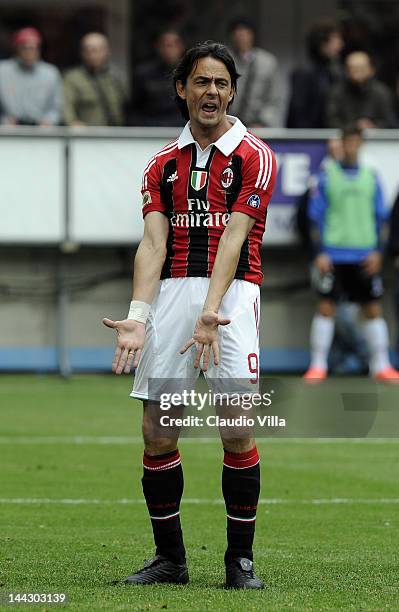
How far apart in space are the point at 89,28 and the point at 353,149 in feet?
24.4

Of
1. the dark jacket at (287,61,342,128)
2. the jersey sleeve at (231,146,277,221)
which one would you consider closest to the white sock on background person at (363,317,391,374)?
the dark jacket at (287,61,342,128)

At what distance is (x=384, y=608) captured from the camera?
261 inches

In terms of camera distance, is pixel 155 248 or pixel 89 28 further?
pixel 89 28

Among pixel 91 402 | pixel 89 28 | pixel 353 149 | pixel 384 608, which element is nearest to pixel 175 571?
pixel 384 608

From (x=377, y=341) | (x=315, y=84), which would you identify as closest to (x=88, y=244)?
(x=315, y=84)

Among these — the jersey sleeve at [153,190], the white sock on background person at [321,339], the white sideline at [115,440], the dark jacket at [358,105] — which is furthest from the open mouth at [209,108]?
the dark jacket at [358,105]

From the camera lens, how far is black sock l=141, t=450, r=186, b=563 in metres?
7.33

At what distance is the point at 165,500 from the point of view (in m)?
7.34

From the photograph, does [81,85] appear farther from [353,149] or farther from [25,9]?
[25,9]

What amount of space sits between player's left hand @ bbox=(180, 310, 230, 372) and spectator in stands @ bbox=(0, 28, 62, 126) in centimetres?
1080

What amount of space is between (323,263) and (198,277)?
371 inches

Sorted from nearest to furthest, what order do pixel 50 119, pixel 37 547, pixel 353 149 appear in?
pixel 37 547 < pixel 353 149 < pixel 50 119

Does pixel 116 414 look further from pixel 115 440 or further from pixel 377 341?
pixel 377 341

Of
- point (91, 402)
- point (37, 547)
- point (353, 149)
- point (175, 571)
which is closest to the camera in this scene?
point (175, 571)
